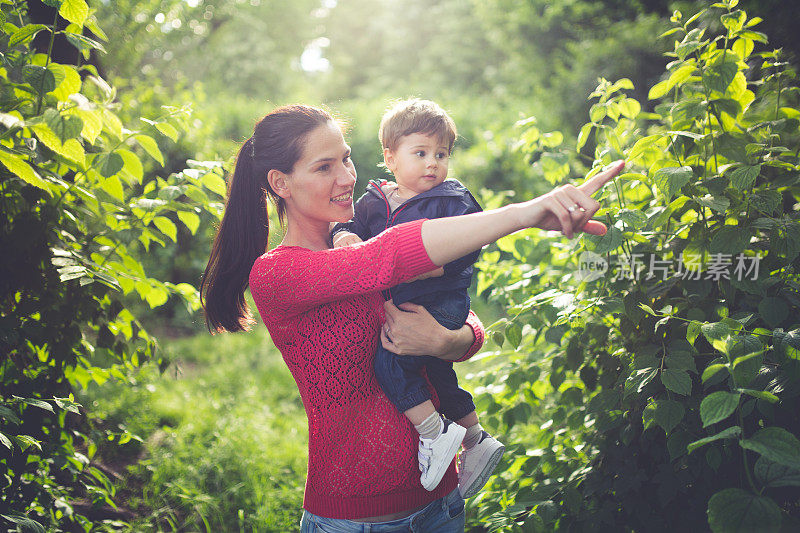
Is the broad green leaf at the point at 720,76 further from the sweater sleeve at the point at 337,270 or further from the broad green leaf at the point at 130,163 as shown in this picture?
the broad green leaf at the point at 130,163

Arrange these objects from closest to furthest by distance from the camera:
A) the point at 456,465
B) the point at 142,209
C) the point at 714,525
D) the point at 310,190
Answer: the point at 714,525 < the point at 310,190 < the point at 456,465 < the point at 142,209

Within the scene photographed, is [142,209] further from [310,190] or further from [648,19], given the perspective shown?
[648,19]

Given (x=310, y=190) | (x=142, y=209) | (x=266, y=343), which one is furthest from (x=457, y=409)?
(x=266, y=343)

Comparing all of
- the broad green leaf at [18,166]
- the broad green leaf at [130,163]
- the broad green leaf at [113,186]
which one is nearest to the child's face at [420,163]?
the broad green leaf at [130,163]

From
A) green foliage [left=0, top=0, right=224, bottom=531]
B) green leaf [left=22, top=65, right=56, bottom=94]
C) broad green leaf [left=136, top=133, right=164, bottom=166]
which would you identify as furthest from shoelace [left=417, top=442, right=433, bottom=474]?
green leaf [left=22, top=65, right=56, bottom=94]

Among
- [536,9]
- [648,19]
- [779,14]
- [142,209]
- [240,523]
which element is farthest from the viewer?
[536,9]

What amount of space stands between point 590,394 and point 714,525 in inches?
40.2

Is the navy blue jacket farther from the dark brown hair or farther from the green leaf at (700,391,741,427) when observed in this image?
the green leaf at (700,391,741,427)

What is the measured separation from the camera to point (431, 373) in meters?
1.89

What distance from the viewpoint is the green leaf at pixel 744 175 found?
4.89ft

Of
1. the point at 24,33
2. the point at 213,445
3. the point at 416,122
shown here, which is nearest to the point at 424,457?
the point at 416,122

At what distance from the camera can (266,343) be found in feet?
20.2

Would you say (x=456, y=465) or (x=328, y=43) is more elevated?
(x=328, y=43)

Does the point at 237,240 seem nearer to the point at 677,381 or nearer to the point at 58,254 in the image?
the point at 58,254
